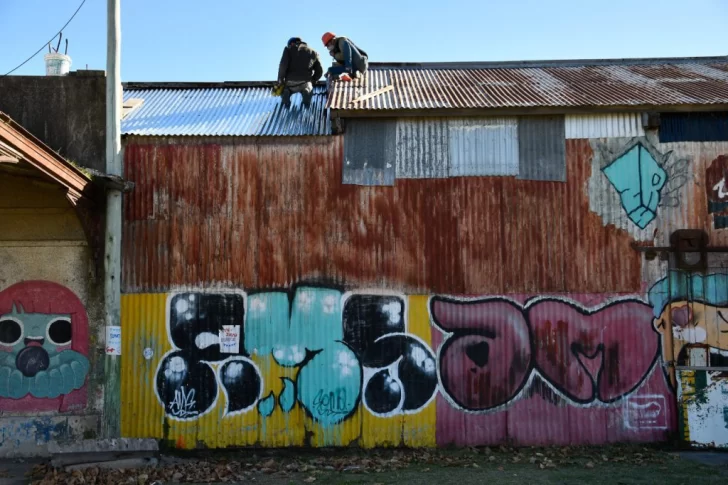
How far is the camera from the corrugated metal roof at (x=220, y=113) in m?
11.5

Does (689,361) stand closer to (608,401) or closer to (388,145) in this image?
(608,401)

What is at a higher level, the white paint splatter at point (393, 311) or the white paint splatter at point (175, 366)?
the white paint splatter at point (393, 311)

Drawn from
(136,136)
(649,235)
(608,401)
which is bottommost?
(608,401)

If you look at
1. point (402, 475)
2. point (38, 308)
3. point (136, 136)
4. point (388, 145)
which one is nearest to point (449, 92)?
point (388, 145)

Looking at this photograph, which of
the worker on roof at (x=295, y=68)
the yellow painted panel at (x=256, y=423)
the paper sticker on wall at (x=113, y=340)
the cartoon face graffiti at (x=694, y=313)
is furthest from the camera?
the worker on roof at (x=295, y=68)

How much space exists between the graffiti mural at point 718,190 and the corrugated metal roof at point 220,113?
6.64 metres

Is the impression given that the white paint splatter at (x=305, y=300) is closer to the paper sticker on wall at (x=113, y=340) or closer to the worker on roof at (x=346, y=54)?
the paper sticker on wall at (x=113, y=340)

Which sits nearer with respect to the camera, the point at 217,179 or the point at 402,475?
the point at 402,475

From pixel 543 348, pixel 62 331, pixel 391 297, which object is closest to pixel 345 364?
pixel 391 297

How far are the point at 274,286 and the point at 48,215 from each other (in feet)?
13.1

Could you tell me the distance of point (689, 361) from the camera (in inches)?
431

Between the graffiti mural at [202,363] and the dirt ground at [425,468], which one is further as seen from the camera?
the graffiti mural at [202,363]

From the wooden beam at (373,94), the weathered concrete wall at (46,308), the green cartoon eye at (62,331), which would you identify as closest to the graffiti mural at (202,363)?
the weathered concrete wall at (46,308)
